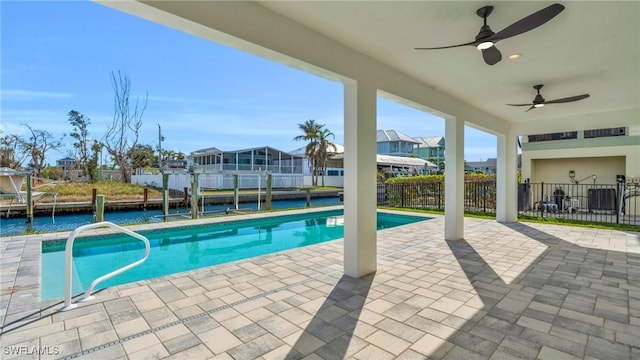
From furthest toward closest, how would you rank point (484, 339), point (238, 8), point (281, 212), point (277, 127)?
point (277, 127), point (281, 212), point (238, 8), point (484, 339)

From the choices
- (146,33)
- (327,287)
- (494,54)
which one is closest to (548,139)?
(494,54)

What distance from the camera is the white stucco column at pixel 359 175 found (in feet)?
12.1

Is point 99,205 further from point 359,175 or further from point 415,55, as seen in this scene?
point 415,55

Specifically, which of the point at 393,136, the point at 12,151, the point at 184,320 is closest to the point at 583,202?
the point at 184,320

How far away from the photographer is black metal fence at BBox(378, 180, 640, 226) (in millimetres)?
9883

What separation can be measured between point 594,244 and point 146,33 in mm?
11920

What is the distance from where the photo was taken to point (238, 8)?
2541 millimetres

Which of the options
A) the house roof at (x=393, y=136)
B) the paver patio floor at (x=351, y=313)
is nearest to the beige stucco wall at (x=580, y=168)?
the paver patio floor at (x=351, y=313)

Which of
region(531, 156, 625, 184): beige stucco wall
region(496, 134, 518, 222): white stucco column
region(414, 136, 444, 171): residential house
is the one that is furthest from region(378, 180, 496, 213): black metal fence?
region(414, 136, 444, 171): residential house

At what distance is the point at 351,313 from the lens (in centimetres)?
270

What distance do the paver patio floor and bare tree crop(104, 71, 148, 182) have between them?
16091 mm

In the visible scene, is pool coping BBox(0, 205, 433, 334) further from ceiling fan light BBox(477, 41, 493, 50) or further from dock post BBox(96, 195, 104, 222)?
ceiling fan light BBox(477, 41, 493, 50)

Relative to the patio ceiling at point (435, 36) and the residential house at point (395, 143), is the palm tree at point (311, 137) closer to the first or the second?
the residential house at point (395, 143)

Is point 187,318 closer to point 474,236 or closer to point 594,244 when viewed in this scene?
point 474,236
